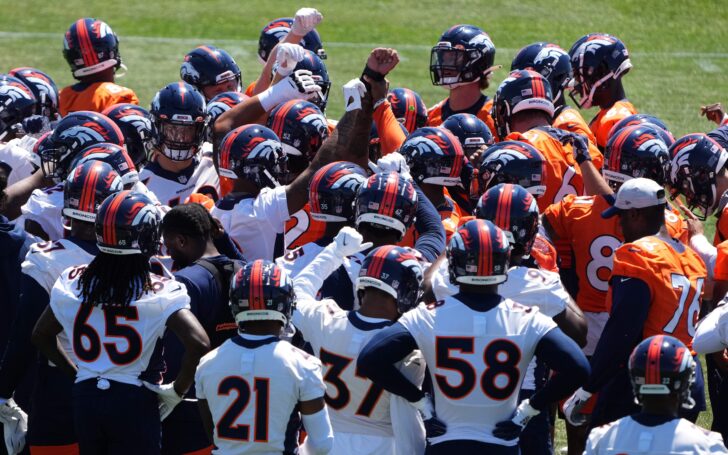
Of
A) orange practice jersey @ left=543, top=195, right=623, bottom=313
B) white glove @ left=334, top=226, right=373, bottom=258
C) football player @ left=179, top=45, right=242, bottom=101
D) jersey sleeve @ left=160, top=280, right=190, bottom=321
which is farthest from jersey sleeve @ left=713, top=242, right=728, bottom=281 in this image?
football player @ left=179, top=45, right=242, bottom=101

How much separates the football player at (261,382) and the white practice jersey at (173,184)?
237 centimetres

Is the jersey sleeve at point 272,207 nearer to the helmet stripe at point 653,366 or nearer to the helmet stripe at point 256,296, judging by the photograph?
the helmet stripe at point 256,296

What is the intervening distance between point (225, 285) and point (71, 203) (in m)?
0.81

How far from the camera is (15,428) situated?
229 inches

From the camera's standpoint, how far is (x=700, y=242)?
670cm

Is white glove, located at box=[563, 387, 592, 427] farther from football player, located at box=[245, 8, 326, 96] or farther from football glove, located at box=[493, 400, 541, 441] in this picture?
football player, located at box=[245, 8, 326, 96]

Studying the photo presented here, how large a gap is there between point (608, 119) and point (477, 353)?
4.38 meters

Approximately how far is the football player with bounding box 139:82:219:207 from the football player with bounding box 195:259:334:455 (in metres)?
2.45

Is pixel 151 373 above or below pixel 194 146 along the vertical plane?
below

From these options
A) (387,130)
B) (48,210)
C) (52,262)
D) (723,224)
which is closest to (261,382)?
(52,262)

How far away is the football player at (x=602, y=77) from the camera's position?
29.0 ft

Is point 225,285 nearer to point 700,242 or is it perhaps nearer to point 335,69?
point 700,242

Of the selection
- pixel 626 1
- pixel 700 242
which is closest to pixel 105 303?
pixel 700 242

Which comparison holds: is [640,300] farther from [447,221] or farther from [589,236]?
[447,221]
